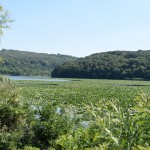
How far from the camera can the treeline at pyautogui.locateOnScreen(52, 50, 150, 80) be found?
5305 inches

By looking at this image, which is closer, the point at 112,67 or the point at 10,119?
the point at 10,119

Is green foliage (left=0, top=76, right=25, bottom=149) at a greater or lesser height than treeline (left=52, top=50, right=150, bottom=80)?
lesser

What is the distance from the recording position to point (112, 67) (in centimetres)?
14488

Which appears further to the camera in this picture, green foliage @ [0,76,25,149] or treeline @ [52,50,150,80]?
treeline @ [52,50,150,80]

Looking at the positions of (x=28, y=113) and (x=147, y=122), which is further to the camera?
(x=28, y=113)

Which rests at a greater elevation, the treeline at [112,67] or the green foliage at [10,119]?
the treeline at [112,67]

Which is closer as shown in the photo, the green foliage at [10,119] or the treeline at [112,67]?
the green foliage at [10,119]

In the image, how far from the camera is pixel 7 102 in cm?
1424

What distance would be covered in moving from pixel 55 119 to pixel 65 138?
10.5m

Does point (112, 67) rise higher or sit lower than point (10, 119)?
higher

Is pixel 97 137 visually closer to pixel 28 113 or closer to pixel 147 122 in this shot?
pixel 147 122

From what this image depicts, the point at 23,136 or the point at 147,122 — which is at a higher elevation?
the point at 147,122

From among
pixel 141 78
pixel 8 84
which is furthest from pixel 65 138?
pixel 141 78

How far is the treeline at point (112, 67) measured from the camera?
442ft
